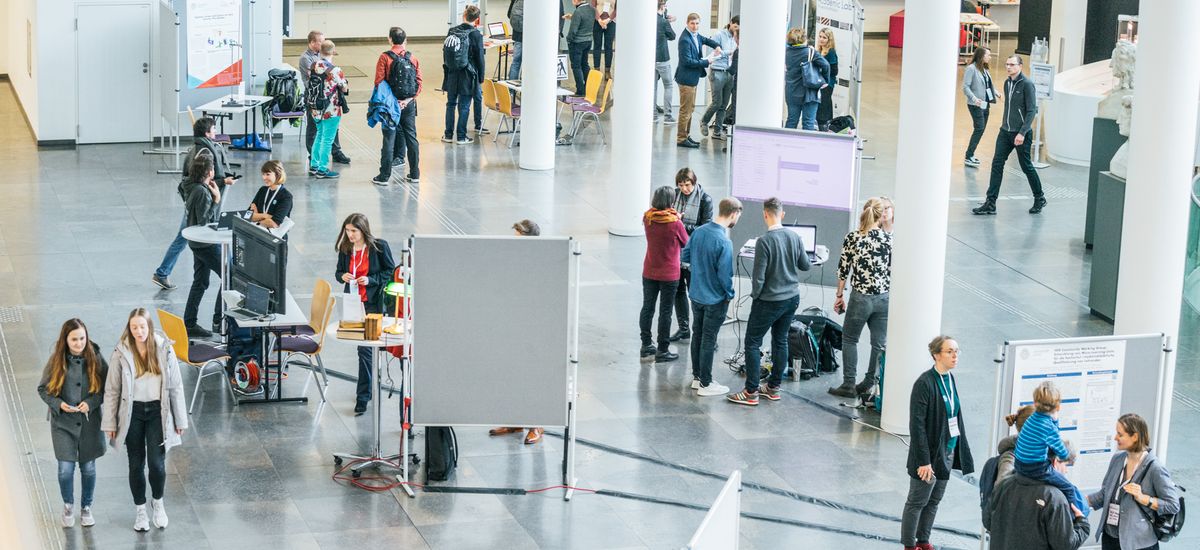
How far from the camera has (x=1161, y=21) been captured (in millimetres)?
8680

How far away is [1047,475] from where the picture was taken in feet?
23.0

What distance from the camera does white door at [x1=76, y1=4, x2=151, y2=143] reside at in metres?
17.8

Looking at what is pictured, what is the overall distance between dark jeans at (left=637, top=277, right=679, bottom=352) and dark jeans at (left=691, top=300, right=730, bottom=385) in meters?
0.36

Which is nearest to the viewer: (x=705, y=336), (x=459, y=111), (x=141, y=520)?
(x=141, y=520)

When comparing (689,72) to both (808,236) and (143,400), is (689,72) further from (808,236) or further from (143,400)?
(143,400)

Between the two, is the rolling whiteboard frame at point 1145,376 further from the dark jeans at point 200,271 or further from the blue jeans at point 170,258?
the blue jeans at point 170,258

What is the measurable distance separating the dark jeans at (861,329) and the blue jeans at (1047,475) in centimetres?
336

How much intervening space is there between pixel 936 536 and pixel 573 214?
25.0 ft

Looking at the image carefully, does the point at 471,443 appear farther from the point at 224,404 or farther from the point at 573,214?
the point at 573,214

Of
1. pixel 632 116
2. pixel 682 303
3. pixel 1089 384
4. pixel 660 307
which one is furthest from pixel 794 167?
pixel 1089 384

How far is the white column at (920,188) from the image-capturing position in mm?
9664

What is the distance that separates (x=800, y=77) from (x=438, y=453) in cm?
998

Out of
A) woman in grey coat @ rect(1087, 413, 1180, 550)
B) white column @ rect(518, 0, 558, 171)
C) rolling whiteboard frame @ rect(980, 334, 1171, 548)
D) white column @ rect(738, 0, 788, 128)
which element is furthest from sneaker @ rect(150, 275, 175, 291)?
woman in grey coat @ rect(1087, 413, 1180, 550)

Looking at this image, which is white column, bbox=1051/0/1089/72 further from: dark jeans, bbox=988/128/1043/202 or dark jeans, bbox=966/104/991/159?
dark jeans, bbox=988/128/1043/202
